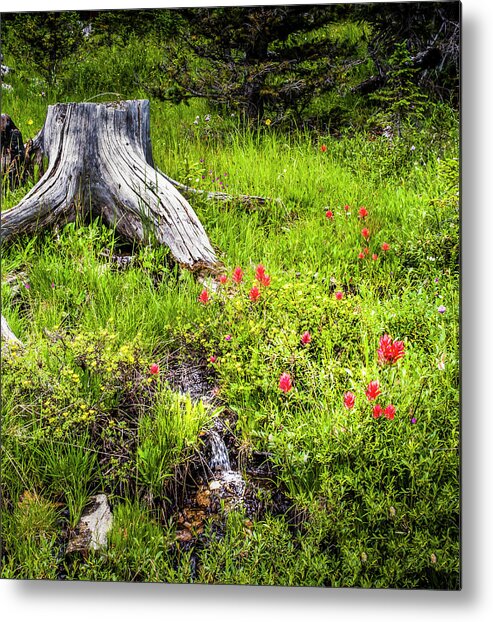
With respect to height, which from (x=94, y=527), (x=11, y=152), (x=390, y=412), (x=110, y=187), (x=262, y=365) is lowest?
(x=94, y=527)

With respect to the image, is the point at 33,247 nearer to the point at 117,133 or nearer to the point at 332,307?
the point at 117,133

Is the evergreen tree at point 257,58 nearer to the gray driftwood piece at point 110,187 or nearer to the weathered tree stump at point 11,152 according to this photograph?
the gray driftwood piece at point 110,187

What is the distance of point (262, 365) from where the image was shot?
264 centimetres

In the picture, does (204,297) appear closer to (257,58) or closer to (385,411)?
(385,411)

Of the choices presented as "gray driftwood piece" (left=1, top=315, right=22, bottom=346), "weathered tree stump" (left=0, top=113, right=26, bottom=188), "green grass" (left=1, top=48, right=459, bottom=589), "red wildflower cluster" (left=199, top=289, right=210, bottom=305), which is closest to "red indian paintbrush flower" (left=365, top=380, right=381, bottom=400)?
"green grass" (left=1, top=48, right=459, bottom=589)

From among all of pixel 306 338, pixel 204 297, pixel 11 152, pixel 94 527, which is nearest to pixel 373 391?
pixel 306 338

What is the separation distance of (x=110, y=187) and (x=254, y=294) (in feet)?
2.07

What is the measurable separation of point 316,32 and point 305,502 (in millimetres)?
1566

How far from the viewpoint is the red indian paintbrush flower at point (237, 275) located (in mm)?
2689

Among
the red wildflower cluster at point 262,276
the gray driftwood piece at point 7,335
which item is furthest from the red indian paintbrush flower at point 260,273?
the gray driftwood piece at point 7,335

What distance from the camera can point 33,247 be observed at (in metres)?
2.76

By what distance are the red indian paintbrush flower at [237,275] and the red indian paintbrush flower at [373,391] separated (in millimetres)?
562

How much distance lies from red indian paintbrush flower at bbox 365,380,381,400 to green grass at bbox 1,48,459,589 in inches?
1.1

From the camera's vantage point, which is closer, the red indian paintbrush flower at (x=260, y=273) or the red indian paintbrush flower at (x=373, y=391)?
the red indian paintbrush flower at (x=373, y=391)
